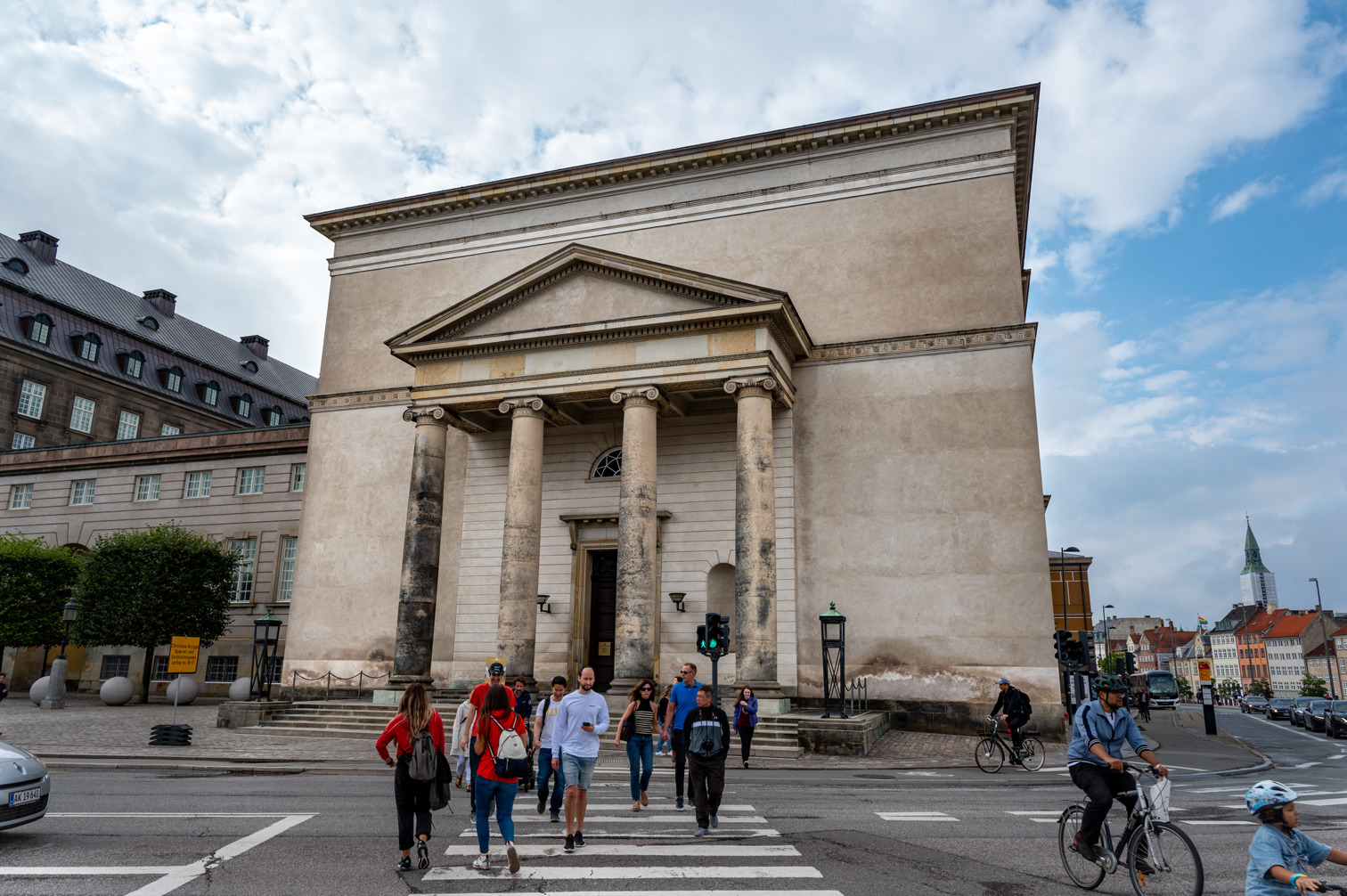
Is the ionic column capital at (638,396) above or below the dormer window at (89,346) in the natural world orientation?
below

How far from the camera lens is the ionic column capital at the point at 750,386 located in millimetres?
23228

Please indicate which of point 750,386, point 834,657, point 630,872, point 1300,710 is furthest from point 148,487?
point 1300,710

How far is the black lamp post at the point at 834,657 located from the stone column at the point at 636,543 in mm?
4364

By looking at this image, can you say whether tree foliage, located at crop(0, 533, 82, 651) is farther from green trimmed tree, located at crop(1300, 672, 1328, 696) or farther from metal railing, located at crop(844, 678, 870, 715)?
green trimmed tree, located at crop(1300, 672, 1328, 696)

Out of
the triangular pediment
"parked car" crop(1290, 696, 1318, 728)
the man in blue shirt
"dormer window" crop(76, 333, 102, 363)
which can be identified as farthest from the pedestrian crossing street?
"dormer window" crop(76, 333, 102, 363)

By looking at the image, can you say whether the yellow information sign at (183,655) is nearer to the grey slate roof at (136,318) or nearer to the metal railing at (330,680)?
the metal railing at (330,680)

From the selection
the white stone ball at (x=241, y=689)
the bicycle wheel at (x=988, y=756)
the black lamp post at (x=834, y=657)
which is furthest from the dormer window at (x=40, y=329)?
the bicycle wheel at (x=988, y=756)

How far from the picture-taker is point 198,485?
39.7 m

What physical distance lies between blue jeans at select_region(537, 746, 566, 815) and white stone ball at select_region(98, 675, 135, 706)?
27833 mm

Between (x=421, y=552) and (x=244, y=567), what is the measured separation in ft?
54.0

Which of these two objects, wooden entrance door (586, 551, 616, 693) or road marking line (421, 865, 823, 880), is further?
wooden entrance door (586, 551, 616, 693)

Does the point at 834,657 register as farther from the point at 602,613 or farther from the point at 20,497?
the point at 20,497

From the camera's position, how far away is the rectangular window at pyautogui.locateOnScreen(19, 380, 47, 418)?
4809 cm

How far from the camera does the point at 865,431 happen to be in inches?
1004
